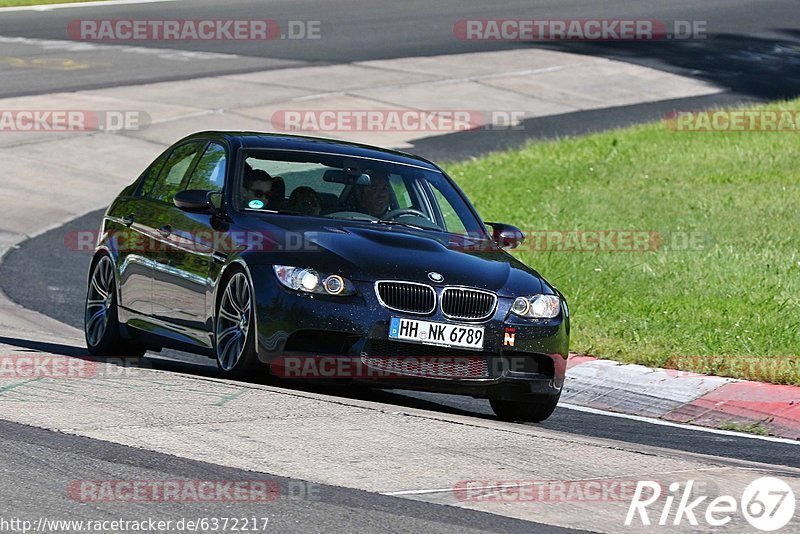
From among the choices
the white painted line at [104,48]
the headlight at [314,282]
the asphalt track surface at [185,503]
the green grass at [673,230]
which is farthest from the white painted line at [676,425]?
the white painted line at [104,48]

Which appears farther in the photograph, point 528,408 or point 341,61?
point 341,61

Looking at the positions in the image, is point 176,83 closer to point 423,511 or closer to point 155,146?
point 155,146

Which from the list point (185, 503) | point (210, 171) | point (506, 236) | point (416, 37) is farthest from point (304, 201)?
point (416, 37)

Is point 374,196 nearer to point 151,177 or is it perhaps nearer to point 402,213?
point 402,213

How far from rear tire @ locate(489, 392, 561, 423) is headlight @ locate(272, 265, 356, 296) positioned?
4.63 ft

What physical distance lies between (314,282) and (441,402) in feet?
6.60

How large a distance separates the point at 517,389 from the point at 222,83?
19064 mm

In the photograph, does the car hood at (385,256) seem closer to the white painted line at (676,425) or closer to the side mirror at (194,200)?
the side mirror at (194,200)

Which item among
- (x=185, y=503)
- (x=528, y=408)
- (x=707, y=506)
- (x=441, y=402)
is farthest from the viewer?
(x=441, y=402)

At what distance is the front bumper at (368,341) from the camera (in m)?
8.53

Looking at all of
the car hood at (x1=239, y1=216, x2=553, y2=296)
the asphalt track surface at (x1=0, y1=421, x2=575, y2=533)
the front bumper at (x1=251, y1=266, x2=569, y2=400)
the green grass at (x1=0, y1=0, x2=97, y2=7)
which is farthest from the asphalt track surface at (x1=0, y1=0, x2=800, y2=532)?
the green grass at (x1=0, y1=0, x2=97, y2=7)

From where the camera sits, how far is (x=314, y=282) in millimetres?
8594

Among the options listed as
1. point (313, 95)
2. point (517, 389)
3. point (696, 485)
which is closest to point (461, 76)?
point (313, 95)

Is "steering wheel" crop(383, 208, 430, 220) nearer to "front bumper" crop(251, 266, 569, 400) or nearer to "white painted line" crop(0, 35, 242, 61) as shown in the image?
"front bumper" crop(251, 266, 569, 400)
